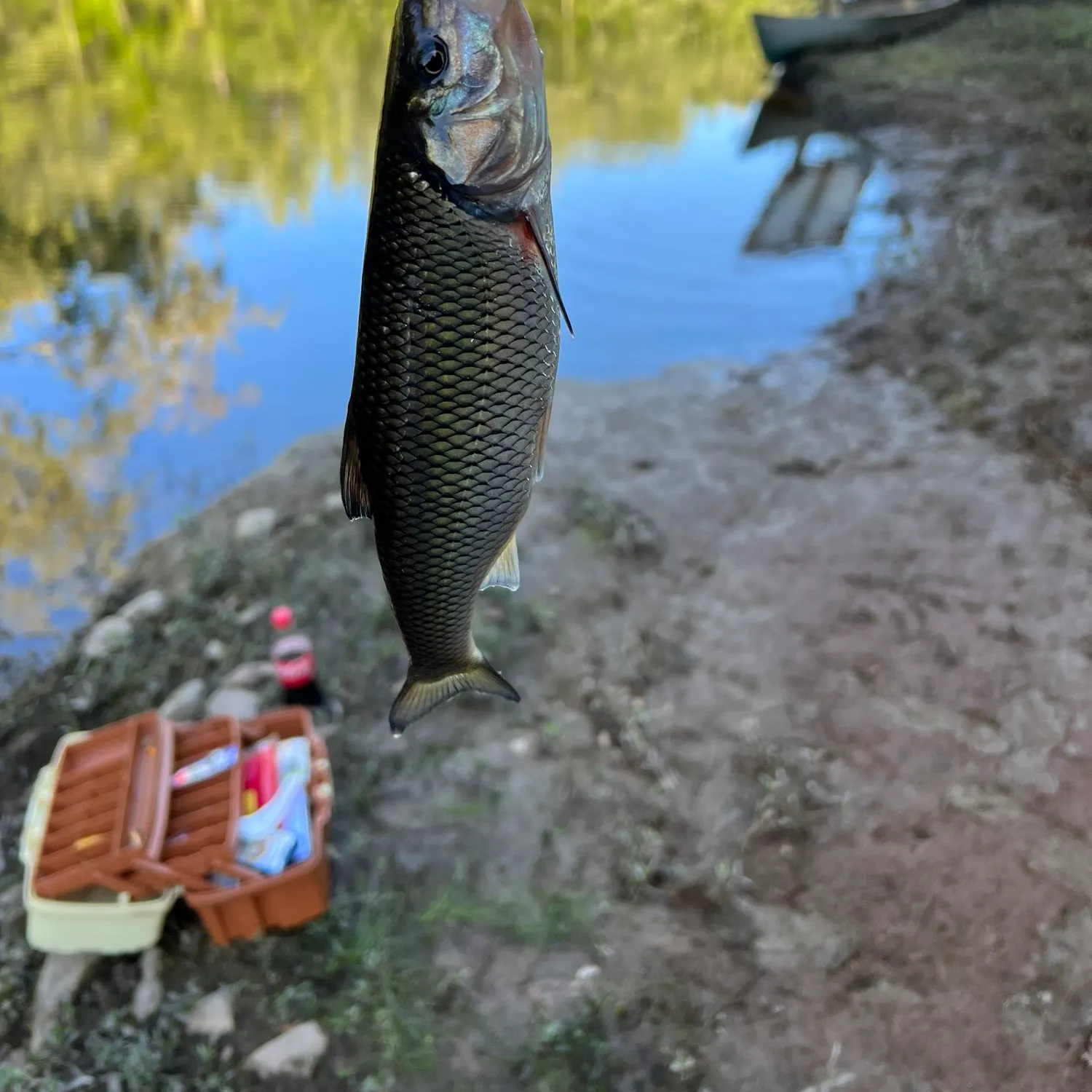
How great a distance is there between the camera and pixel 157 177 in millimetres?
10195

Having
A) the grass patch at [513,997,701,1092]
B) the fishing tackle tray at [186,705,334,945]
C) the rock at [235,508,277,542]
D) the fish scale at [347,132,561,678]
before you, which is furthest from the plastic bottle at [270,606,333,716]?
the fish scale at [347,132,561,678]

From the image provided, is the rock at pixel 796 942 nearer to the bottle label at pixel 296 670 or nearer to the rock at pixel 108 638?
the bottle label at pixel 296 670

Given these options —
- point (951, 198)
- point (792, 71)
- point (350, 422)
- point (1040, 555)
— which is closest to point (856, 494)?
point (1040, 555)

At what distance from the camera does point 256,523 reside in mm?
4895

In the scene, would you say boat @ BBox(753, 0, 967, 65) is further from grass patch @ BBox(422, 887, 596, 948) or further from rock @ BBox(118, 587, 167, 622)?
grass patch @ BBox(422, 887, 596, 948)

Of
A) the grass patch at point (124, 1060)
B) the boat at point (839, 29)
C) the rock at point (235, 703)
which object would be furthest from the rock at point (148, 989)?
the boat at point (839, 29)

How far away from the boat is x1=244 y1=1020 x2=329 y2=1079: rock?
45.3 feet

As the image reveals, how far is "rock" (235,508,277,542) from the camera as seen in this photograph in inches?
190

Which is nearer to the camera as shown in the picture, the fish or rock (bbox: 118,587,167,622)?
the fish

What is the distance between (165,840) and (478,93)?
2.43 metres

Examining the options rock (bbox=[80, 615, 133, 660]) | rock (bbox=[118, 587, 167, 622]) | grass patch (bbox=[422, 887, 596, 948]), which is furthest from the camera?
rock (bbox=[118, 587, 167, 622])

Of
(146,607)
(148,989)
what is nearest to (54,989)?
(148,989)

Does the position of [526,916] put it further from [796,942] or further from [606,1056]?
[796,942]

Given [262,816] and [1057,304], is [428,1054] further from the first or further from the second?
[1057,304]
